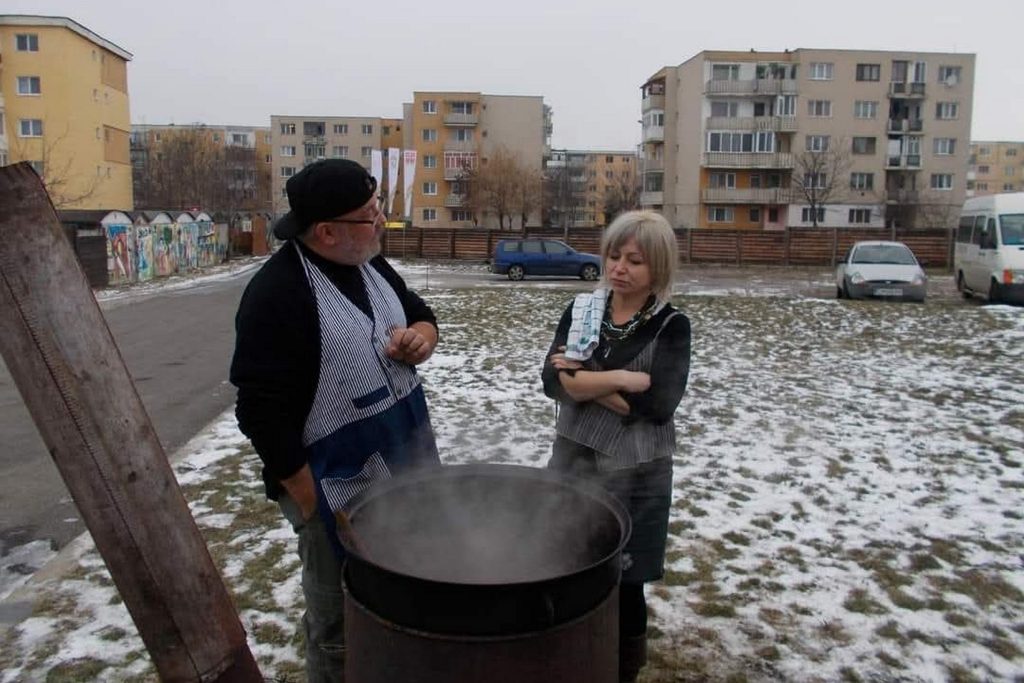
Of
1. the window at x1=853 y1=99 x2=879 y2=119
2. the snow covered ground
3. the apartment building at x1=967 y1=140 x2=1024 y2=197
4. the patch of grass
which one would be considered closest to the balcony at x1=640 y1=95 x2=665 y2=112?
the window at x1=853 y1=99 x2=879 y2=119

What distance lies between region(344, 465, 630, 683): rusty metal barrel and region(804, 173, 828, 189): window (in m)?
54.2

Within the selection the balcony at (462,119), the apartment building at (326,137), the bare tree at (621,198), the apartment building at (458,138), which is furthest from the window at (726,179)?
the apartment building at (326,137)

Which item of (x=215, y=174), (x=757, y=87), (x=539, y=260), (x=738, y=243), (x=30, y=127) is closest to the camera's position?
(x=539, y=260)

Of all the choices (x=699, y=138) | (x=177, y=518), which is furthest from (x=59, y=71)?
(x=177, y=518)

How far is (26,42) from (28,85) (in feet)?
6.91

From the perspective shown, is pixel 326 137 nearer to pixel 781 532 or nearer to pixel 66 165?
pixel 66 165

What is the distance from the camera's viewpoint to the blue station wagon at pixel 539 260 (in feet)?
79.3

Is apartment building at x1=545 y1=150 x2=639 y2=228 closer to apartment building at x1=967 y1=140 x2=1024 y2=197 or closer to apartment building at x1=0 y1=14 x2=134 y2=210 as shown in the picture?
apartment building at x1=0 y1=14 x2=134 y2=210

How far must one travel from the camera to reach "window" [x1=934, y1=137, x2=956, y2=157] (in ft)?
184

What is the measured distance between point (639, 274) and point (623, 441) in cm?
56

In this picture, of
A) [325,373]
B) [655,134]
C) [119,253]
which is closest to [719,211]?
[655,134]

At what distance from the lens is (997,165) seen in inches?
4569

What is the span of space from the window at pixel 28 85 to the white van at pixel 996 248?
42.2 meters

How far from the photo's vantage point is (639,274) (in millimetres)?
2428
